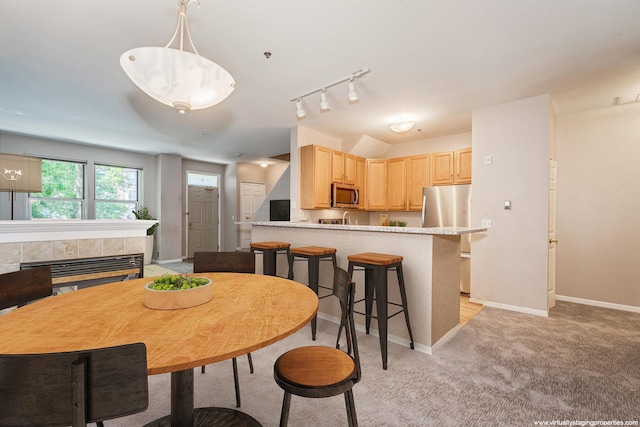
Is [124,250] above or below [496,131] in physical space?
below

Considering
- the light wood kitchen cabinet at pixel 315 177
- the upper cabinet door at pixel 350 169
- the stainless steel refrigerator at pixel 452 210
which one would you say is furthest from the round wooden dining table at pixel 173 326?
the upper cabinet door at pixel 350 169

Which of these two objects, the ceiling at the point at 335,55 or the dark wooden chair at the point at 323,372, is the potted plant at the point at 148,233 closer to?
the ceiling at the point at 335,55

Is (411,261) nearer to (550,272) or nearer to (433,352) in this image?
(433,352)

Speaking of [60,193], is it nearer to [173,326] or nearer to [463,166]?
[173,326]

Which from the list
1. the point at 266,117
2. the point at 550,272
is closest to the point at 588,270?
the point at 550,272

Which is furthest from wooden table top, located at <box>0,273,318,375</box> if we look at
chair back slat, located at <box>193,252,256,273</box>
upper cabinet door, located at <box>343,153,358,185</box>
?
upper cabinet door, located at <box>343,153,358,185</box>

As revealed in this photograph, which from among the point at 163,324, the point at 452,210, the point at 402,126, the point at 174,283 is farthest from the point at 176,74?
the point at 452,210

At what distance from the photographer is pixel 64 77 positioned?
3014 mm

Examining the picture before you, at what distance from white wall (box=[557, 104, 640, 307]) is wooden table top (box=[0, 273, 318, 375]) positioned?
432 centimetres

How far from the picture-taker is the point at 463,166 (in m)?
4.62

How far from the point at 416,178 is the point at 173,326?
479 cm

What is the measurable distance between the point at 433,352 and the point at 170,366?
228cm

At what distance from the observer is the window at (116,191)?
20.4 ft

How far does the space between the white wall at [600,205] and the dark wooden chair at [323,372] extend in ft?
13.5
